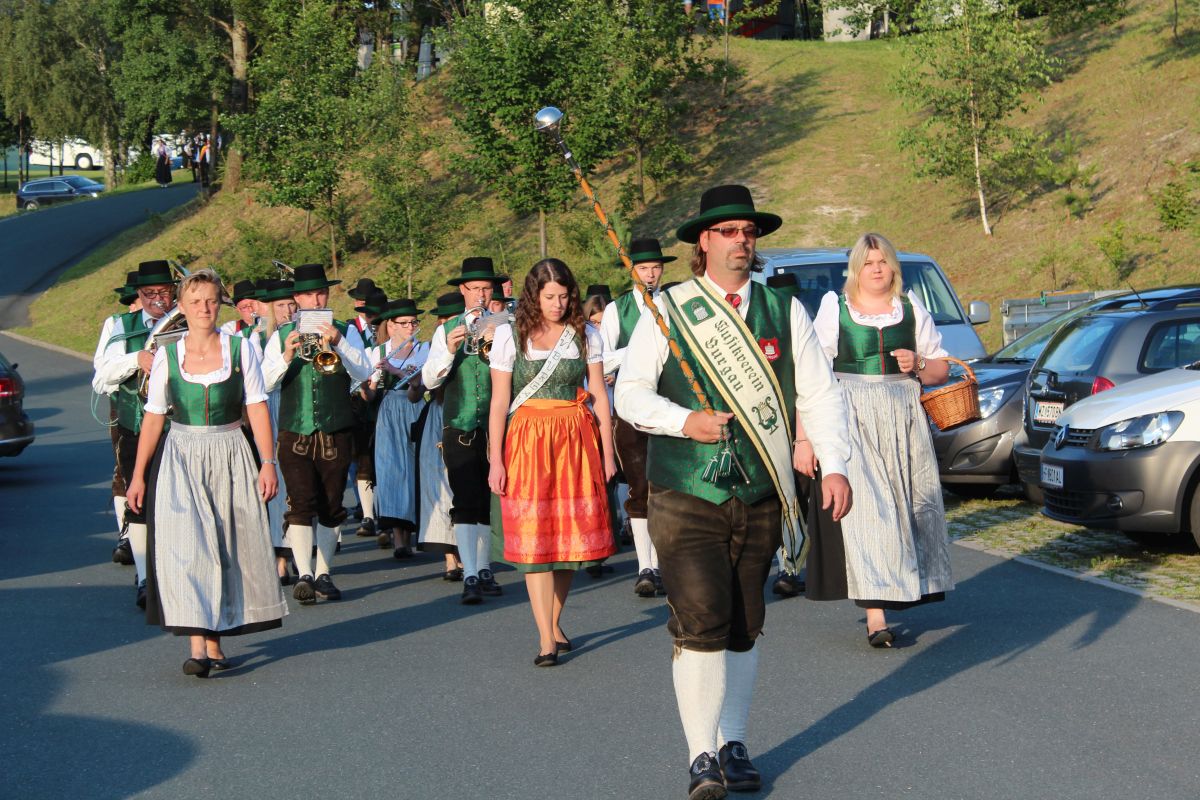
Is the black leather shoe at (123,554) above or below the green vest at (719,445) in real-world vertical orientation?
below

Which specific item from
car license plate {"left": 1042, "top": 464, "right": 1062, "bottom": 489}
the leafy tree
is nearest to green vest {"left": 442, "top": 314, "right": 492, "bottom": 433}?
car license plate {"left": 1042, "top": 464, "right": 1062, "bottom": 489}

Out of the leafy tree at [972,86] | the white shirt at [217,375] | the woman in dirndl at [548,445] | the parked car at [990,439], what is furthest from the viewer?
the leafy tree at [972,86]

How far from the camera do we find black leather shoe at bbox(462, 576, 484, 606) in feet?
30.9

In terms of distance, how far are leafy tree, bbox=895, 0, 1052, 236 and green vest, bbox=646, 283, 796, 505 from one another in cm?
2635

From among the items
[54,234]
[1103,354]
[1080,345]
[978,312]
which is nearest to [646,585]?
[1103,354]

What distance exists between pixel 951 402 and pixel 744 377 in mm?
3104

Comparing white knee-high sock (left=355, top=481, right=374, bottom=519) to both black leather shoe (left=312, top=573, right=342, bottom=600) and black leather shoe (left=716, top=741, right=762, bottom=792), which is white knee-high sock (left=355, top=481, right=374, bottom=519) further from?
black leather shoe (left=716, top=741, right=762, bottom=792)

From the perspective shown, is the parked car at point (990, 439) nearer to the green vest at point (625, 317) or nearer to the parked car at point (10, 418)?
the green vest at point (625, 317)

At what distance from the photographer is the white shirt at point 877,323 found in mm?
7828

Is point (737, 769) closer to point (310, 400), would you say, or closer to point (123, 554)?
point (310, 400)

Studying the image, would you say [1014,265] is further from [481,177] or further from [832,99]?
[832,99]

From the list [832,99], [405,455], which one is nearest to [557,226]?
[832,99]

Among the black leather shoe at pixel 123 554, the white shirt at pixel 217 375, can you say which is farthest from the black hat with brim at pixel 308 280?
the black leather shoe at pixel 123 554

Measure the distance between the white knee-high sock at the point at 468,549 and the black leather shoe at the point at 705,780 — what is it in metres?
4.64
